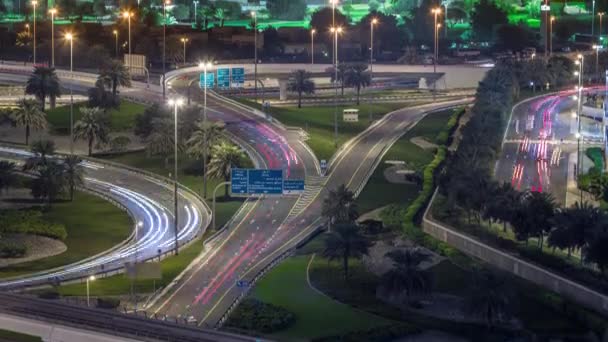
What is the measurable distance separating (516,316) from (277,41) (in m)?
132

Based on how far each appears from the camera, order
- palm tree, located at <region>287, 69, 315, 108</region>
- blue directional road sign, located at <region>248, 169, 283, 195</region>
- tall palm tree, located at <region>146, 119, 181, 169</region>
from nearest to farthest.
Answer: blue directional road sign, located at <region>248, 169, 283, 195</region> < tall palm tree, located at <region>146, 119, 181, 169</region> < palm tree, located at <region>287, 69, 315, 108</region>

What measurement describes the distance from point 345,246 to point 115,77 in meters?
60.3

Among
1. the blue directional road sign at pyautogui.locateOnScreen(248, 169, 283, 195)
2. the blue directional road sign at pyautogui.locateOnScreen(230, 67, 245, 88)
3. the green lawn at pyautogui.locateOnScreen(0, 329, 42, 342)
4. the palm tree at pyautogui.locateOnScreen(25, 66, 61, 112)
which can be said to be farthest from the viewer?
the blue directional road sign at pyautogui.locateOnScreen(230, 67, 245, 88)

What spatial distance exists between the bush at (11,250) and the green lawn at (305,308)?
1419cm

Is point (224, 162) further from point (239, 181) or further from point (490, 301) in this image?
point (490, 301)

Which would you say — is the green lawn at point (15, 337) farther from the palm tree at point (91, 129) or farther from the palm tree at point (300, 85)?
the palm tree at point (300, 85)

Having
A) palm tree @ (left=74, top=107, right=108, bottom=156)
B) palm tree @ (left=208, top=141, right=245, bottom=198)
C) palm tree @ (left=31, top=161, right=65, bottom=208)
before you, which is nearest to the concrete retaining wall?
palm tree @ (left=208, top=141, right=245, bottom=198)

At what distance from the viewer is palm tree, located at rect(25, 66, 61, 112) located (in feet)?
403

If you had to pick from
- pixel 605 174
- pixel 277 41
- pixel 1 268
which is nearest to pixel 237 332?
pixel 1 268

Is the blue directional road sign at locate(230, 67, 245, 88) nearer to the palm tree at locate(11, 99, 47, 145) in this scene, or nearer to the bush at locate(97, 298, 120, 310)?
the palm tree at locate(11, 99, 47, 145)

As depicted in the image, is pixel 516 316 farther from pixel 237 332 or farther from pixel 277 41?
pixel 277 41

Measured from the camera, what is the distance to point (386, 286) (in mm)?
65812

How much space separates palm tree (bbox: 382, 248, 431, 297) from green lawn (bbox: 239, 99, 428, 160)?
127ft


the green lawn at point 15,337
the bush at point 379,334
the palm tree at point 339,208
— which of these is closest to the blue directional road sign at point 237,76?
the palm tree at point 339,208
